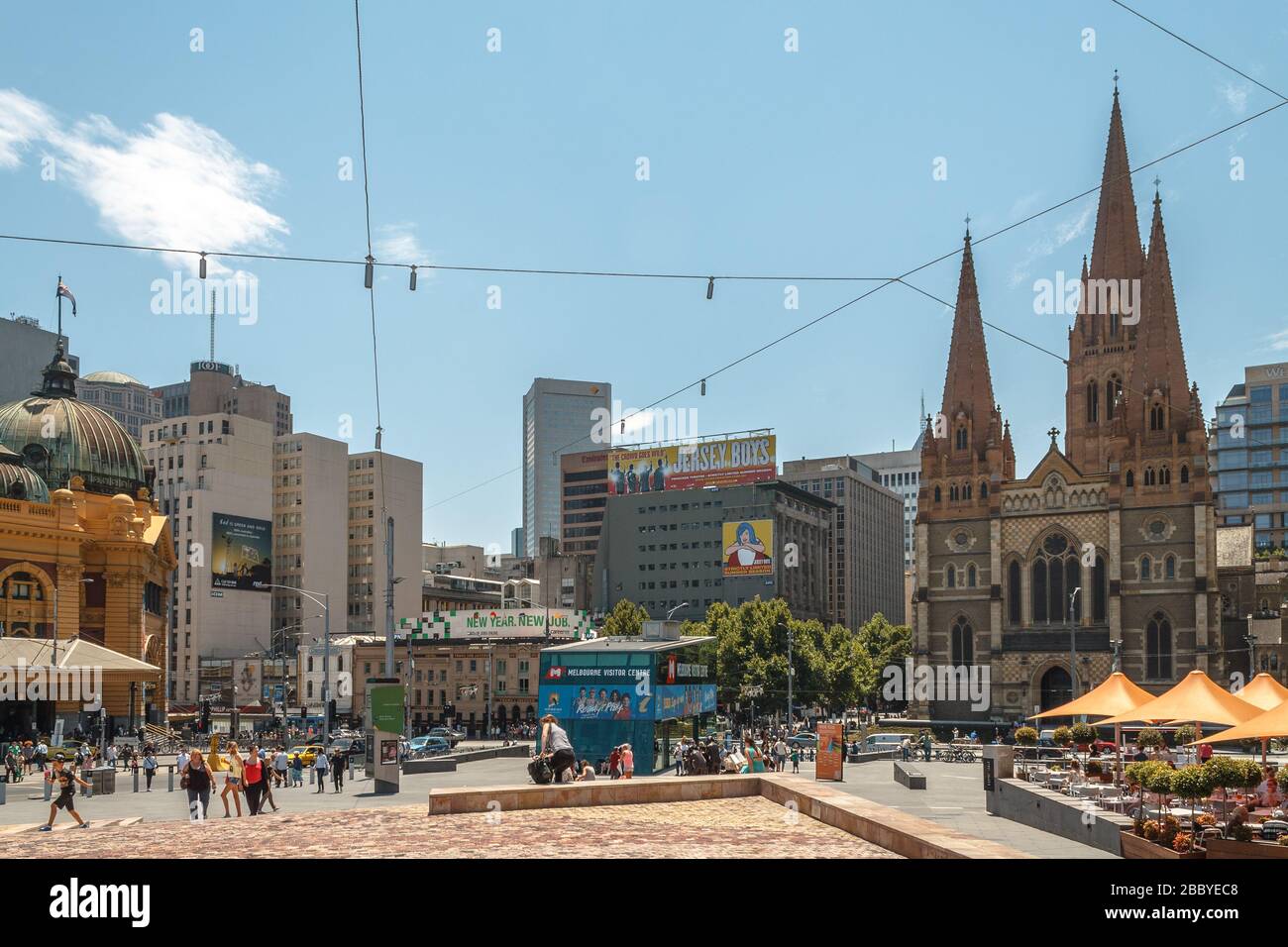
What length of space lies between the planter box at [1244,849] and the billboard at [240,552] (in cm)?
12019

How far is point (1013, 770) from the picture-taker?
32.0m

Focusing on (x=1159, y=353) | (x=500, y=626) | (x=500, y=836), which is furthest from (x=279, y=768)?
(x=1159, y=353)

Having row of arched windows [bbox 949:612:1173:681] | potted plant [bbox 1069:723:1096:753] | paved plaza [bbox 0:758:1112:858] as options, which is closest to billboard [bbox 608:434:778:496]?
row of arched windows [bbox 949:612:1173:681]

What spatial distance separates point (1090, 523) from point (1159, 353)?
1397 centimetres

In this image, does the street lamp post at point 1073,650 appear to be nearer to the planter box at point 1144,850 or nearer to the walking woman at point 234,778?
the planter box at point 1144,850

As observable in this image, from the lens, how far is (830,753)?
39.3 meters

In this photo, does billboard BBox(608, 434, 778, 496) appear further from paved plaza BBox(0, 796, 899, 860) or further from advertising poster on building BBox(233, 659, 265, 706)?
paved plaza BBox(0, 796, 899, 860)

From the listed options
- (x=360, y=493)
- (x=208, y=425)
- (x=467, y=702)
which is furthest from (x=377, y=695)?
(x=360, y=493)

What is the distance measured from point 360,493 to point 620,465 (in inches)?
1365

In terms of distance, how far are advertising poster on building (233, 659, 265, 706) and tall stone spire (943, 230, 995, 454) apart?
225 feet

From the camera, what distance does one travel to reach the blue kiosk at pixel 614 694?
140ft

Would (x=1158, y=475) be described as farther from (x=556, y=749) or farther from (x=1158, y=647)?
(x=556, y=749)
